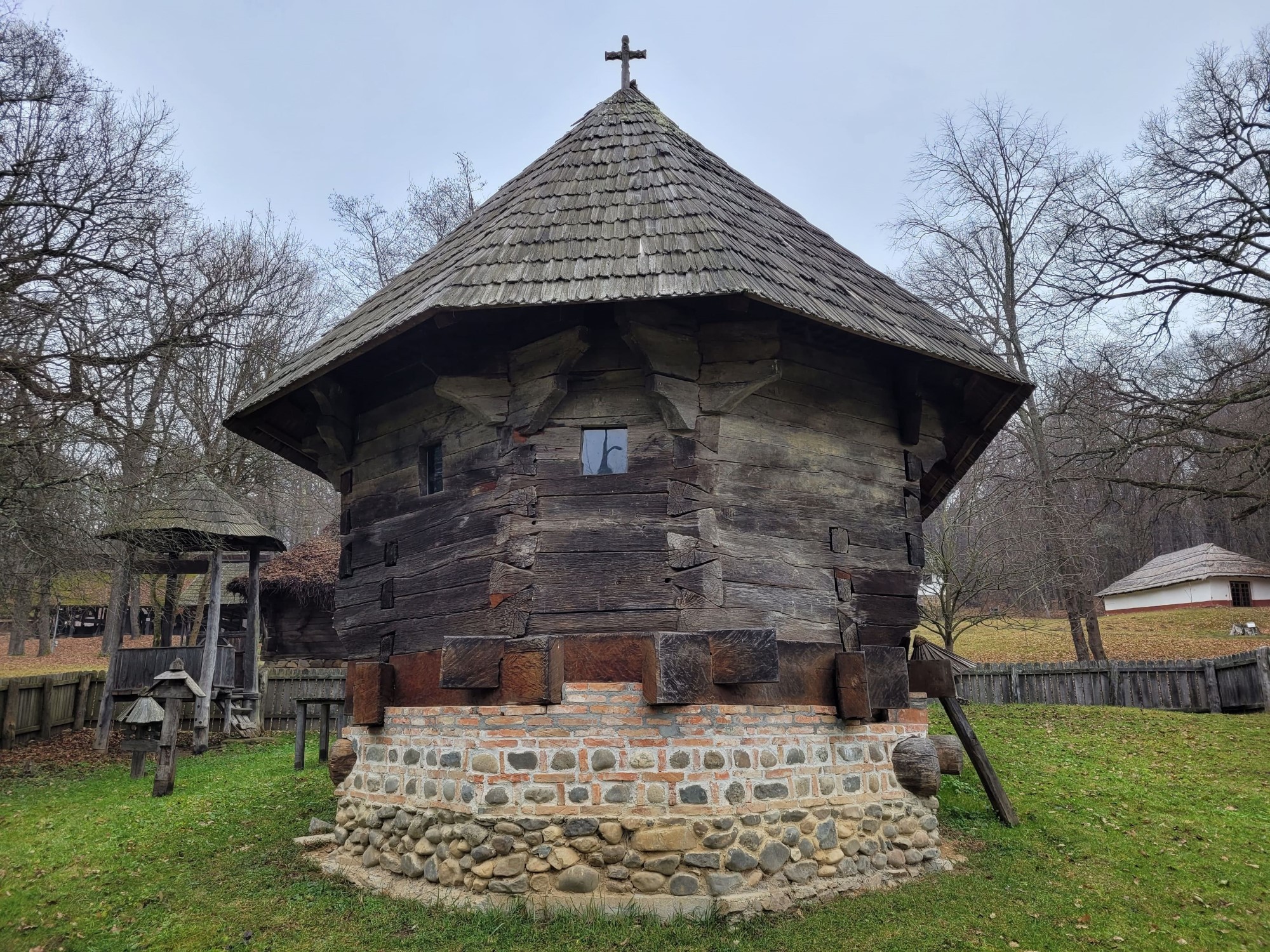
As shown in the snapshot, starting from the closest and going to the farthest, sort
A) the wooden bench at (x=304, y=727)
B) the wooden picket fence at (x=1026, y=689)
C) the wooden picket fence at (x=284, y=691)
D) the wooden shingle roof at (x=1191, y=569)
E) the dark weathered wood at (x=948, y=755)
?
the dark weathered wood at (x=948, y=755), the wooden bench at (x=304, y=727), the wooden picket fence at (x=1026, y=689), the wooden picket fence at (x=284, y=691), the wooden shingle roof at (x=1191, y=569)

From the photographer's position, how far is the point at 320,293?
26.0 metres

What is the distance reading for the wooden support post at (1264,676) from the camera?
13570 millimetres

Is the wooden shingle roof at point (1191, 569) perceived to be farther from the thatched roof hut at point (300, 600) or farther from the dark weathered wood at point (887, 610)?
the dark weathered wood at point (887, 610)

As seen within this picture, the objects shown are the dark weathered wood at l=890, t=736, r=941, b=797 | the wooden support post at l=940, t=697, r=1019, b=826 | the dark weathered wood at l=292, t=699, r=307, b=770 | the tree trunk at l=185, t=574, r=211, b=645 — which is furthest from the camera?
the tree trunk at l=185, t=574, r=211, b=645

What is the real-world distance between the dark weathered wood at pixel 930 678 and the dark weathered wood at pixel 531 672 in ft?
10.7

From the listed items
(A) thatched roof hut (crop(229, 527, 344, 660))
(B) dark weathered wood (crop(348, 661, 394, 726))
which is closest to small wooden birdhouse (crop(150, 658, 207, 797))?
(B) dark weathered wood (crop(348, 661, 394, 726))

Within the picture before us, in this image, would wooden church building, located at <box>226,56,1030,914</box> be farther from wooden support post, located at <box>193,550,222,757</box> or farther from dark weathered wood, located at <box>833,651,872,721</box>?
wooden support post, located at <box>193,550,222,757</box>

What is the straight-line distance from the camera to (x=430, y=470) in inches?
290

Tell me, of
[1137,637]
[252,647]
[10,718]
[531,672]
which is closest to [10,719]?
[10,718]

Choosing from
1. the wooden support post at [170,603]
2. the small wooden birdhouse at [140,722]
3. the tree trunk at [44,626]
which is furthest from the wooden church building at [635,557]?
the tree trunk at [44,626]

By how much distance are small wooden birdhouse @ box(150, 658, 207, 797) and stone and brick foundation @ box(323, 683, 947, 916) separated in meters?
5.38

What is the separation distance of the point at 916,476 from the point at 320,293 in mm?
22340

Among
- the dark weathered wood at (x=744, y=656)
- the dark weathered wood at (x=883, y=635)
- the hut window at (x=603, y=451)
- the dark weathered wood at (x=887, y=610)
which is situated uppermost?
the hut window at (x=603, y=451)

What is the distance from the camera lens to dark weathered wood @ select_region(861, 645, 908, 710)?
21.8ft
